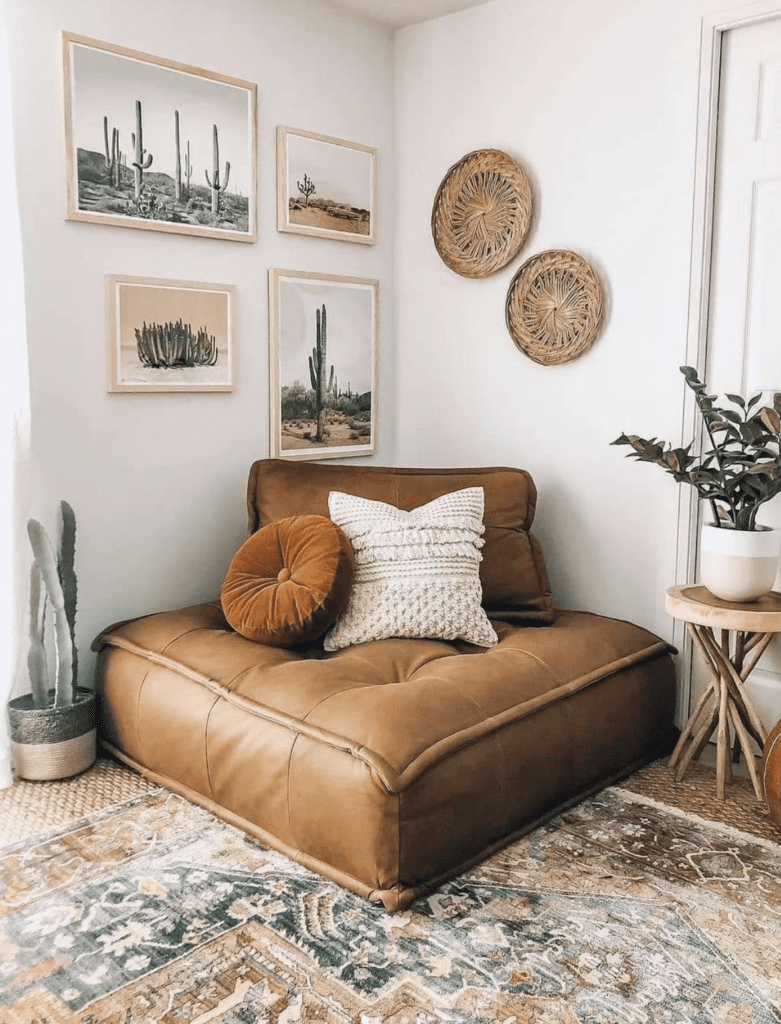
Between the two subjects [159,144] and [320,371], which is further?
[320,371]

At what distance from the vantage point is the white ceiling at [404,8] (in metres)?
3.22

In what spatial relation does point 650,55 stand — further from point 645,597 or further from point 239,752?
point 239,752

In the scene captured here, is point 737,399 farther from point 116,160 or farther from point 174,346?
point 116,160

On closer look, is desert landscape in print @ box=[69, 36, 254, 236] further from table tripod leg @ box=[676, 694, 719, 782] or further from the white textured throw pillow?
table tripod leg @ box=[676, 694, 719, 782]

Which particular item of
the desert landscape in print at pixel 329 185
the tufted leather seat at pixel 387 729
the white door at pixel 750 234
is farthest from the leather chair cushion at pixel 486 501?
the desert landscape in print at pixel 329 185

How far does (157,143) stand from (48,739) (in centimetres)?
175

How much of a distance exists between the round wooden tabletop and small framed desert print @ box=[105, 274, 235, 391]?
1.57 metres

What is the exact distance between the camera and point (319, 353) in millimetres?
3361

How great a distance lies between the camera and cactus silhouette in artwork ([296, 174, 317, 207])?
3234mm

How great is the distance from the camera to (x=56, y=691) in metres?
2.64

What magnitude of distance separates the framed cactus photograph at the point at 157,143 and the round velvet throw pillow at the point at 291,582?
1026 mm

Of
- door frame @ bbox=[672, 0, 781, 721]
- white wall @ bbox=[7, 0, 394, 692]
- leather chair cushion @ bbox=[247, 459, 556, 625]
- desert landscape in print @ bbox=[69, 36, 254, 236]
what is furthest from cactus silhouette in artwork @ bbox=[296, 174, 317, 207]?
door frame @ bbox=[672, 0, 781, 721]

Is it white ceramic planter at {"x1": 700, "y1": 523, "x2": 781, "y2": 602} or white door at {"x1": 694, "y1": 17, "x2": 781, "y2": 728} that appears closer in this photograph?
white ceramic planter at {"x1": 700, "y1": 523, "x2": 781, "y2": 602}

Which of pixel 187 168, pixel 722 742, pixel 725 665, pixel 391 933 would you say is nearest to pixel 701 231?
pixel 725 665
